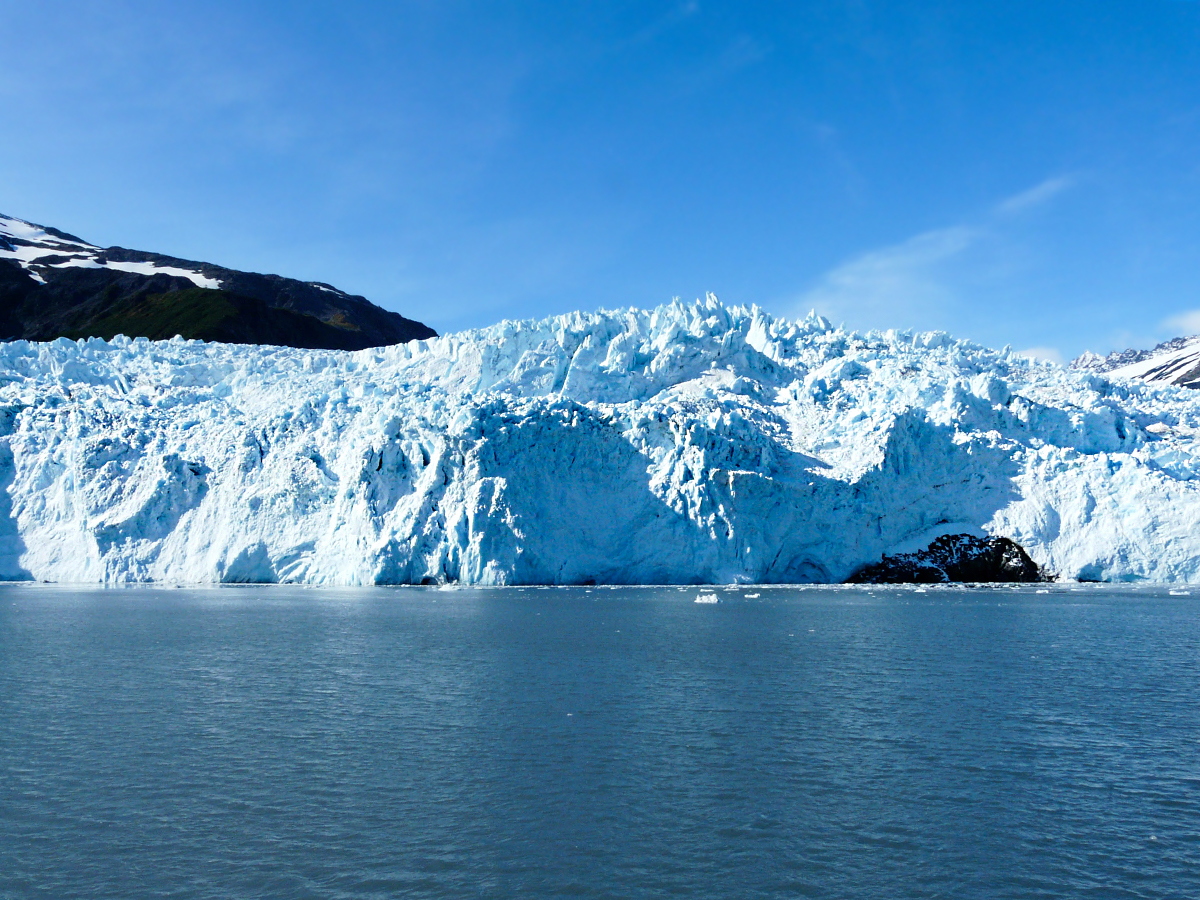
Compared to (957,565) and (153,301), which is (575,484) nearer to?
(957,565)

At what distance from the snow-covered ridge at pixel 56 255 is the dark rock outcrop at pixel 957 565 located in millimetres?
85717

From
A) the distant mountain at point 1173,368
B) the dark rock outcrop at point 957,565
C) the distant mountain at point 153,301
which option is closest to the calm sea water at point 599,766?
the dark rock outcrop at point 957,565

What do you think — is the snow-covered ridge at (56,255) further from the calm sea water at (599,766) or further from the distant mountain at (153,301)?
the calm sea water at (599,766)

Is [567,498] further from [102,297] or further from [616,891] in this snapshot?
[102,297]

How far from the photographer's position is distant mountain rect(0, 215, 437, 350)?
85.2m

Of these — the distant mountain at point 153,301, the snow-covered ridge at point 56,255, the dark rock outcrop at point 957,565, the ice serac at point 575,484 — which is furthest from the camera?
the snow-covered ridge at point 56,255

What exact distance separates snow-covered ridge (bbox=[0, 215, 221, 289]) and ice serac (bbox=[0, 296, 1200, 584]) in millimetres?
68077

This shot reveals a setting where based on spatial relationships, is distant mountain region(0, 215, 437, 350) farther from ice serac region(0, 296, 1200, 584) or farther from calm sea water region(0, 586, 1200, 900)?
calm sea water region(0, 586, 1200, 900)

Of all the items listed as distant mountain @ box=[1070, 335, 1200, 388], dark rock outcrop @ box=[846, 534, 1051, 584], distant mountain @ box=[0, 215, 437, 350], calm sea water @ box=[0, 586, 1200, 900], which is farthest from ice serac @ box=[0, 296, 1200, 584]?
distant mountain @ box=[1070, 335, 1200, 388]

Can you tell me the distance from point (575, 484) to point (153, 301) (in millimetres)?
72648

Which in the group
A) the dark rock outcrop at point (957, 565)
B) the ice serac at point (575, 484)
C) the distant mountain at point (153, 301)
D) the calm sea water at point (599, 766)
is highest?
the distant mountain at point (153, 301)

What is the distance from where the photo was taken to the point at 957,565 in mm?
36406

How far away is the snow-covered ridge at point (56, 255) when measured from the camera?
3920 inches

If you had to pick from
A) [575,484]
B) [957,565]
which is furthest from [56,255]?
[957,565]
